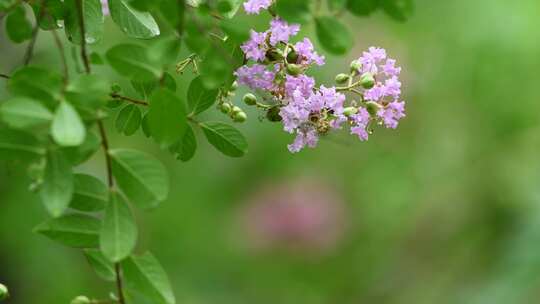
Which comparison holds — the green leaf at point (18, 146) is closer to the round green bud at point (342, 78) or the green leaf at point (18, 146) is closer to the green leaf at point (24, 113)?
the green leaf at point (24, 113)

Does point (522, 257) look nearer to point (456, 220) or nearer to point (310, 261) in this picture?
point (456, 220)

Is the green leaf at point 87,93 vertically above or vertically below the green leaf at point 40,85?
above

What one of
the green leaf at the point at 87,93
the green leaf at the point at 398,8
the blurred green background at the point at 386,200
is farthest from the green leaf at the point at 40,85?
the blurred green background at the point at 386,200

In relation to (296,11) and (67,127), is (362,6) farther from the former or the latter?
(67,127)

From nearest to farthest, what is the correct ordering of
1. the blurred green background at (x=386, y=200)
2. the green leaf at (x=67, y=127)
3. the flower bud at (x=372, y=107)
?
the green leaf at (x=67, y=127), the flower bud at (x=372, y=107), the blurred green background at (x=386, y=200)

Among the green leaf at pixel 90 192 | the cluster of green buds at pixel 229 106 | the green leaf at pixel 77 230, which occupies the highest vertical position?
the cluster of green buds at pixel 229 106

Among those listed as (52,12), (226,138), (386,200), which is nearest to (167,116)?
(226,138)
